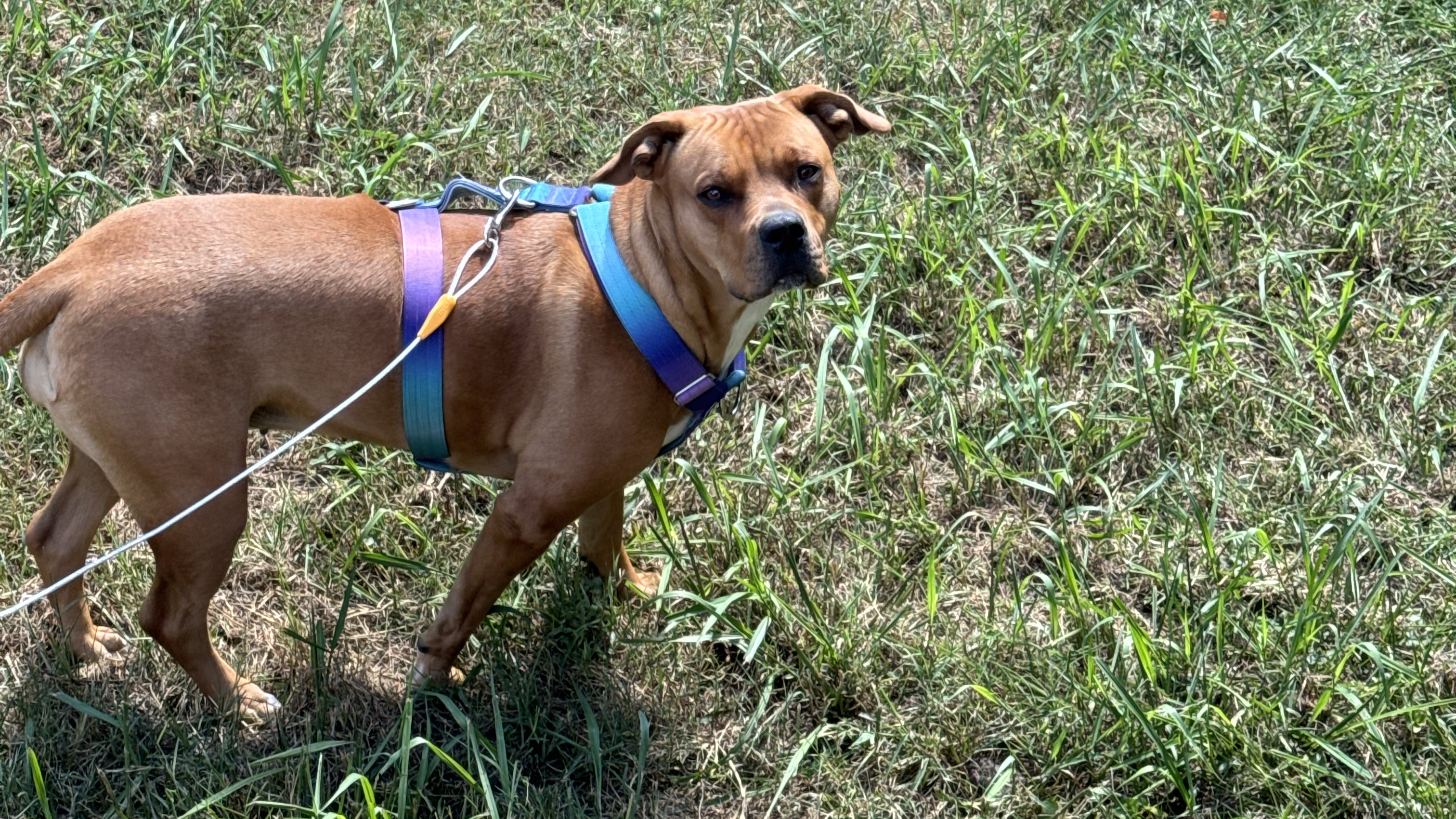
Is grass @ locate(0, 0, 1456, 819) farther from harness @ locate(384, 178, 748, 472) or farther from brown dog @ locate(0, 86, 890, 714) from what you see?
harness @ locate(384, 178, 748, 472)

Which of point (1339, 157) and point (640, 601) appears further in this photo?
point (1339, 157)

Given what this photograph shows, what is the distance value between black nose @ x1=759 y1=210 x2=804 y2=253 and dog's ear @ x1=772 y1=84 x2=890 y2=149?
1.61ft

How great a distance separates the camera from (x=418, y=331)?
326 cm

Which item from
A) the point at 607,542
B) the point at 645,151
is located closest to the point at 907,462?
the point at 607,542

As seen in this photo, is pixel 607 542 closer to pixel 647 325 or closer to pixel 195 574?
pixel 647 325

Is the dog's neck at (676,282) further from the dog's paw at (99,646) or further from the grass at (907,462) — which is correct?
the dog's paw at (99,646)

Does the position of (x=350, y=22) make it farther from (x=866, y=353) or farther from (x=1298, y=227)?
(x=1298, y=227)

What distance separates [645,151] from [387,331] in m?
0.77

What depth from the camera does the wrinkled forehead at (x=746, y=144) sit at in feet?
10.5

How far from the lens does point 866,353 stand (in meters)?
4.39

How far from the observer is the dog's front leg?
11.0 ft

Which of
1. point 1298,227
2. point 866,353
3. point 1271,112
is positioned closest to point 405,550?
point 866,353

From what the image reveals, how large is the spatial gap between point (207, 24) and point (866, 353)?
3010mm

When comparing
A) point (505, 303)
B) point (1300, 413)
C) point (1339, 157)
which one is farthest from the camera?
point (1339, 157)
